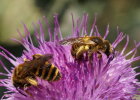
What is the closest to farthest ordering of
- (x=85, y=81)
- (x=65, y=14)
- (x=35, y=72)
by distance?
(x=35, y=72) < (x=85, y=81) < (x=65, y=14)

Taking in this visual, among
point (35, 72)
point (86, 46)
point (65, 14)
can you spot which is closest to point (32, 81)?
point (35, 72)

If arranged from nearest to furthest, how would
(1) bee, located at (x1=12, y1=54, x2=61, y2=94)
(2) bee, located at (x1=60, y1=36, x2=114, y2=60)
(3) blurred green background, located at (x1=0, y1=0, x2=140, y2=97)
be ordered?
(1) bee, located at (x1=12, y1=54, x2=61, y2=94)
(2) bee, located at (x1=60, y1=36, x2=114, y2=60)
(3) blurred green background, located at (x1=0, y1=0, x2=140, y2=97)

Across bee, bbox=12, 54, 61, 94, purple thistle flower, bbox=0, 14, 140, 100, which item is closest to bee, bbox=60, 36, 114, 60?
purple thistle flower, bbox=0, 14, 140, 100

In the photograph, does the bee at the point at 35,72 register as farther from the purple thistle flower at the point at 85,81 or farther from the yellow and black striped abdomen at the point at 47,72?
the purple thistle flower at the point at 85,81

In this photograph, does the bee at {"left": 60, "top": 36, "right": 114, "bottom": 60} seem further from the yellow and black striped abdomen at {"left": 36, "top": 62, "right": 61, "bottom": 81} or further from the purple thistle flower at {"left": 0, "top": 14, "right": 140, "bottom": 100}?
the yellow and black striped abdomen at {"left": 36, "top": 62, "right": 61, "bottom": 81}

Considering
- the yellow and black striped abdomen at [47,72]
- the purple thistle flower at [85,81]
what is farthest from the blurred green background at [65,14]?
the yellow and black striped abdomen at [47,72]

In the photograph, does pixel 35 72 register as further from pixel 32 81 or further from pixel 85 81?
pixel 85 81
